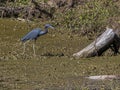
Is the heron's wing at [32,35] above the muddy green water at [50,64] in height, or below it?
above

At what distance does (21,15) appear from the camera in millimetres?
18516

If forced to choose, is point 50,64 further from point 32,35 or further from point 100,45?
point 32,35

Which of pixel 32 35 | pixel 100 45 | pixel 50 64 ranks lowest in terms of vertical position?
pixel 50 64

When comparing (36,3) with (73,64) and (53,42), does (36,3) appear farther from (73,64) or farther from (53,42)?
(73,64)

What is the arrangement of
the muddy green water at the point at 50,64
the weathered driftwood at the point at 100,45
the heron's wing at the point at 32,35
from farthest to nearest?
1. the heron's wing at the point at 32,35
2. the weathered driftwood at the point at 100,45
3. the muddy green water at the point at 50,64

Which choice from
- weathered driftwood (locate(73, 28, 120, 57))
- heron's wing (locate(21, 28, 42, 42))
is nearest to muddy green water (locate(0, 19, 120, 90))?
weathered driftwood (locate(73, 28, 120, 57))

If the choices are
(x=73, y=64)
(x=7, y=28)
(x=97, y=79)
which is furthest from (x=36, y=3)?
(x=97, y=79)

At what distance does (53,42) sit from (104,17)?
2.59 m

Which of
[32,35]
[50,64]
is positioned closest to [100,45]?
[50,64]

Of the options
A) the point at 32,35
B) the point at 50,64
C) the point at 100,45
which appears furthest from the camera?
the point at 32,35

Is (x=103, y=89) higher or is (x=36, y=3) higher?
(x=36, y=3)

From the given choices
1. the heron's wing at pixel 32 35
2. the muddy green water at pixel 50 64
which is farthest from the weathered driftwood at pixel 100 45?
the heron's wing at pixel 32 35

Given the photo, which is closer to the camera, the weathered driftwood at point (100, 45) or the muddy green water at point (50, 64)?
the muddy green water at point (50, 64)

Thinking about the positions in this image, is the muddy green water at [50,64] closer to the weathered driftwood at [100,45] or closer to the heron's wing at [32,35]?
the weathered driftwood at [100,45]
